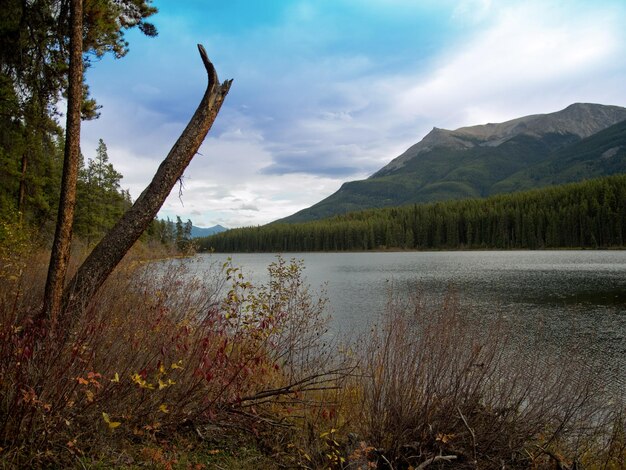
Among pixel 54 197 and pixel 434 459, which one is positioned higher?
pixel 54 197

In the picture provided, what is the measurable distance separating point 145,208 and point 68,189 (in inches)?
38.8

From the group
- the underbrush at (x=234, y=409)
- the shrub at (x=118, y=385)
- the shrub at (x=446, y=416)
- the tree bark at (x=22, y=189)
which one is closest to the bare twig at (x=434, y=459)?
the underbrush at (x=234, y=409)

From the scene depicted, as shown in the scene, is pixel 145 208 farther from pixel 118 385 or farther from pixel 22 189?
pixel 22 189

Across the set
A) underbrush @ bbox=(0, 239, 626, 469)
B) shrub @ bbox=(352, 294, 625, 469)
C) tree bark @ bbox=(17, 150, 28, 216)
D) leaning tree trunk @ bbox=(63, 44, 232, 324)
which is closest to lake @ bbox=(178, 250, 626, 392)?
shrub @ bbox=(352, 294, 625, 469)

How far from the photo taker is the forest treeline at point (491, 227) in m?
99.8

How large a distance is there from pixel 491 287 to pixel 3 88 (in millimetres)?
31834

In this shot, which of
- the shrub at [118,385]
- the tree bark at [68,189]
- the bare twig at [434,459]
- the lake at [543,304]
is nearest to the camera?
the shrub at [118,385]

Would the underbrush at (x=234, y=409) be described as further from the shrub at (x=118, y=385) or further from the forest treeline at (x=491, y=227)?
the forest treeline at (x=491, y=227)

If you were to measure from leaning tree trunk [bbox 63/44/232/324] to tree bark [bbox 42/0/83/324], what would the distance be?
0.16m

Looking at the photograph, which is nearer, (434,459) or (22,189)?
(434,459)

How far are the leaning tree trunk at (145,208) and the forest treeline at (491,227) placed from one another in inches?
4510

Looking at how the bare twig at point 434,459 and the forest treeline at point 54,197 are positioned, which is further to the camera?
the forest treeline at point 54,197

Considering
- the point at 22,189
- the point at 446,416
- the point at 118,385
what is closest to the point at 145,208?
the point at 118,385

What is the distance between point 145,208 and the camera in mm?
5301
